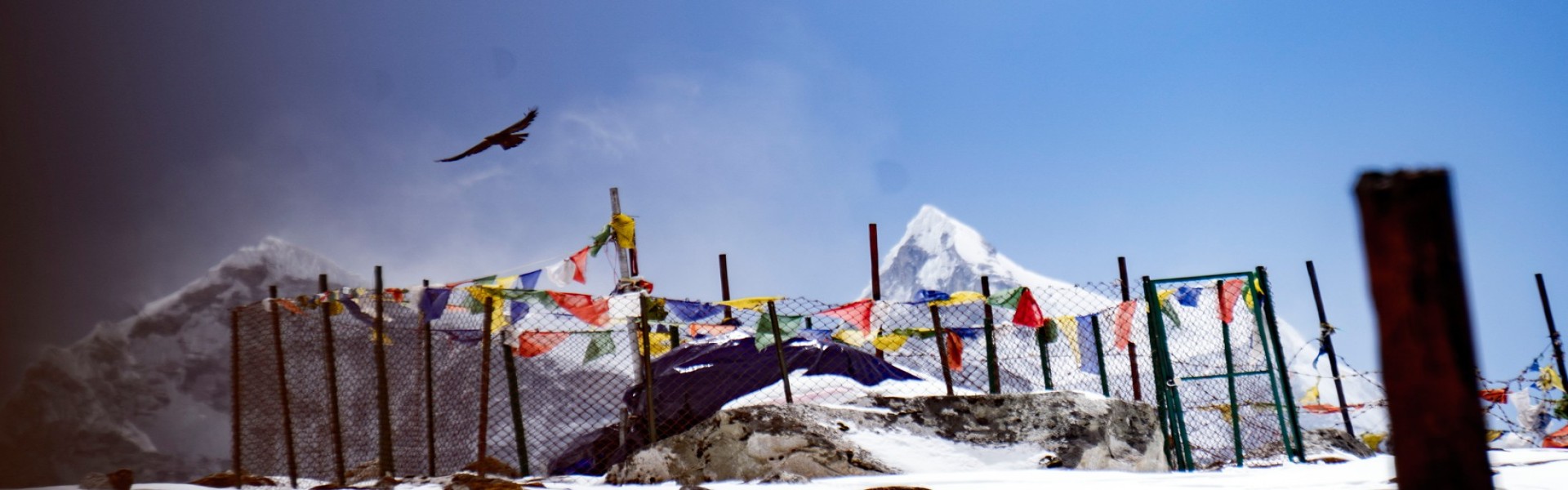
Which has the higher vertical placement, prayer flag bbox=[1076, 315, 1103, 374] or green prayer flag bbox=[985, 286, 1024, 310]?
green prayer flag bbox=[985, 286, 1024, 310]

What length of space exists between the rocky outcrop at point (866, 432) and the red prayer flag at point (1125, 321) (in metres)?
1.42

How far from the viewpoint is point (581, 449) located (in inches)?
440

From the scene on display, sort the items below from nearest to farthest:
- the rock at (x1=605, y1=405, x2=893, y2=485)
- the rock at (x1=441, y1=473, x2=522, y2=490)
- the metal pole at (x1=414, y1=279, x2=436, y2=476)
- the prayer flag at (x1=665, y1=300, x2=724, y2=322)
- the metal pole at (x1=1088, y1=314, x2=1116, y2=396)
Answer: the rock at (x1=441, y1=473, x2=522, y2=490) → the rock at (x1=605, y1=405, x2=893, y2=485) → the metal pole at (x1=414, y1=279, x2=436, y2=476) → the prayer flag at (x1=665, y1=300, x2=724, y2=322) → the metal pole at (x1=1088, y1=314, x2=1116, y2=396)

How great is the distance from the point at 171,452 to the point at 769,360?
105ft

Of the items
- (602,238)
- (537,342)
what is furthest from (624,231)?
(537,342)

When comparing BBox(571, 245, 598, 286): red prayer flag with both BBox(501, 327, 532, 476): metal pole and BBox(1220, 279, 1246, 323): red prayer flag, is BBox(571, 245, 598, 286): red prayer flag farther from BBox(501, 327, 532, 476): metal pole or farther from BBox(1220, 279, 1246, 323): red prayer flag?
BBox(1220, 279, 1246, 323): red prayer flag

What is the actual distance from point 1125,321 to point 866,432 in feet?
11.6

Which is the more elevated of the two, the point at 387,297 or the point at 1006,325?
the point at 387,297

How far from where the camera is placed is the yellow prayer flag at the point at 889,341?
1033cm

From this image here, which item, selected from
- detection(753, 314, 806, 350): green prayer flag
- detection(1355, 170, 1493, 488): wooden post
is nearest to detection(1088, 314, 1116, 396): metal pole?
detection(753, 314, 806, 350): green prayer flag

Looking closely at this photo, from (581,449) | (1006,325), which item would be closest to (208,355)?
(581,449)

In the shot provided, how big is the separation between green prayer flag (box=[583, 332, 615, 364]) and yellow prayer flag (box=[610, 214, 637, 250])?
1.92m

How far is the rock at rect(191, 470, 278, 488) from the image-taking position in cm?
857

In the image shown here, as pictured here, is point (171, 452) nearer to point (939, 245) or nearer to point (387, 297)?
point (387, 297)
